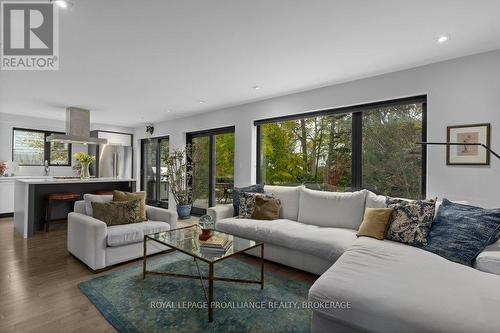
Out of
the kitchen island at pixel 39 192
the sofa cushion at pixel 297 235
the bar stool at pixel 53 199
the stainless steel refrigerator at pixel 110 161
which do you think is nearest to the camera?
the sofa cushion at pixel 297 235

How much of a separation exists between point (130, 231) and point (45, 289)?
2.92ft

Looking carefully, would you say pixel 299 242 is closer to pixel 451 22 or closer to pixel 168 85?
pixel 451 22

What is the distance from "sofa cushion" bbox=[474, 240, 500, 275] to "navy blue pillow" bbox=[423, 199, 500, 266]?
0.04 metres

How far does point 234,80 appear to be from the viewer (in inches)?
143

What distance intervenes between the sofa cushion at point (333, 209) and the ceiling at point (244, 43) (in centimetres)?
166

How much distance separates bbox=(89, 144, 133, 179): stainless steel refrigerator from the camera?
7.00 meters

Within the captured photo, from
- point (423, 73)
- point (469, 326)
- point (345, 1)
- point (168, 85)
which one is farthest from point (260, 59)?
point (469, 326)

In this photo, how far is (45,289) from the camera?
2381 mm

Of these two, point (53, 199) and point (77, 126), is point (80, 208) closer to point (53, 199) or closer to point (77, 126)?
point (53, 199)

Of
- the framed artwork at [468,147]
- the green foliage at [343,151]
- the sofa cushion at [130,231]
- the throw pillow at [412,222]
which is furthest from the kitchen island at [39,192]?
the framed artwork at [468,147]

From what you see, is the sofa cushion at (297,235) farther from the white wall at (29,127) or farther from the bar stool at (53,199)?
the white wall at (29,127)

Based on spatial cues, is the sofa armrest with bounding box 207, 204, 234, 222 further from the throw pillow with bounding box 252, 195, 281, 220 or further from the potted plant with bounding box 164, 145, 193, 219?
the potted plant with bounding box 164, 145, 193, 219

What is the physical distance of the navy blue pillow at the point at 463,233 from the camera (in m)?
2.02
